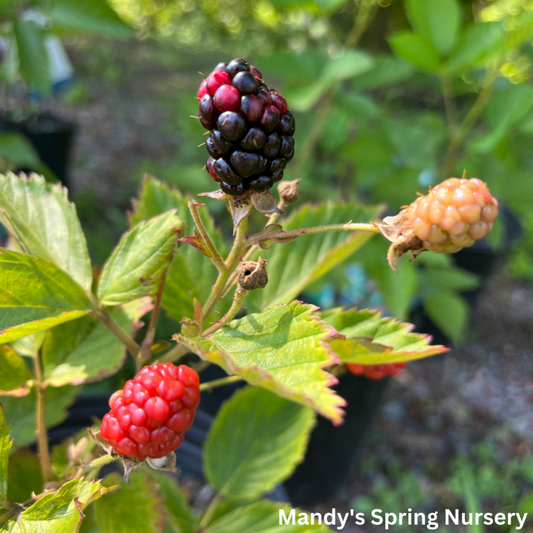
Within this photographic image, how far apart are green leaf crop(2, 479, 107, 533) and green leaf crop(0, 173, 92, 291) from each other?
0.64ft

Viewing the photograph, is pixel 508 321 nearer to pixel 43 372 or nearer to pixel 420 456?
pixel 420 456

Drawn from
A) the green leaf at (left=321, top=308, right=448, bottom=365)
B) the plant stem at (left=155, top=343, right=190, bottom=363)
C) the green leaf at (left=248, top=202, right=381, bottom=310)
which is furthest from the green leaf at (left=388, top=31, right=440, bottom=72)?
the plant stem at (left=155, top=343, right=190, bottom=363)

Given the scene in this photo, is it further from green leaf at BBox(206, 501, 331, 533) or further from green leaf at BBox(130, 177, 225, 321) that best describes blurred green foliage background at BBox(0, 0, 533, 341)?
green leaf at BBox(206, 501, 331, 533)

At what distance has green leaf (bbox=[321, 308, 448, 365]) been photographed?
43 centimetres

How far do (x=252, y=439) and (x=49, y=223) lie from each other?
502 millimetres

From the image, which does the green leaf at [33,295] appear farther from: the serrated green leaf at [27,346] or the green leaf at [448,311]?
the green leaf at [448,311]

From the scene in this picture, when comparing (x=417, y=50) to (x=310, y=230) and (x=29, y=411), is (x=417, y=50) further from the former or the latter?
(x=29, y=411)

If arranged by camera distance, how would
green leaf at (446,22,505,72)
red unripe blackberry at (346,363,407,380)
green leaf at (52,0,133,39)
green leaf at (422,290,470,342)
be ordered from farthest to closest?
green leaf at (422,290,470,342), green leaf at (52,0,133,39), green leaf at (446,22,505,72), red unripe blackberry at (346,363,407,380)

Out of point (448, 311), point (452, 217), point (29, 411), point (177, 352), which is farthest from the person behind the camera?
point (448, 311)

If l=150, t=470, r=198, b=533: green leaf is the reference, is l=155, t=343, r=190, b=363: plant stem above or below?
above

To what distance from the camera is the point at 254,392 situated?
32.3 inches

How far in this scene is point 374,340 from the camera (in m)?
0.51

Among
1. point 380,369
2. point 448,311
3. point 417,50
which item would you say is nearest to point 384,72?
point 417,50

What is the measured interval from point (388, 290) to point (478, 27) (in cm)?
65
